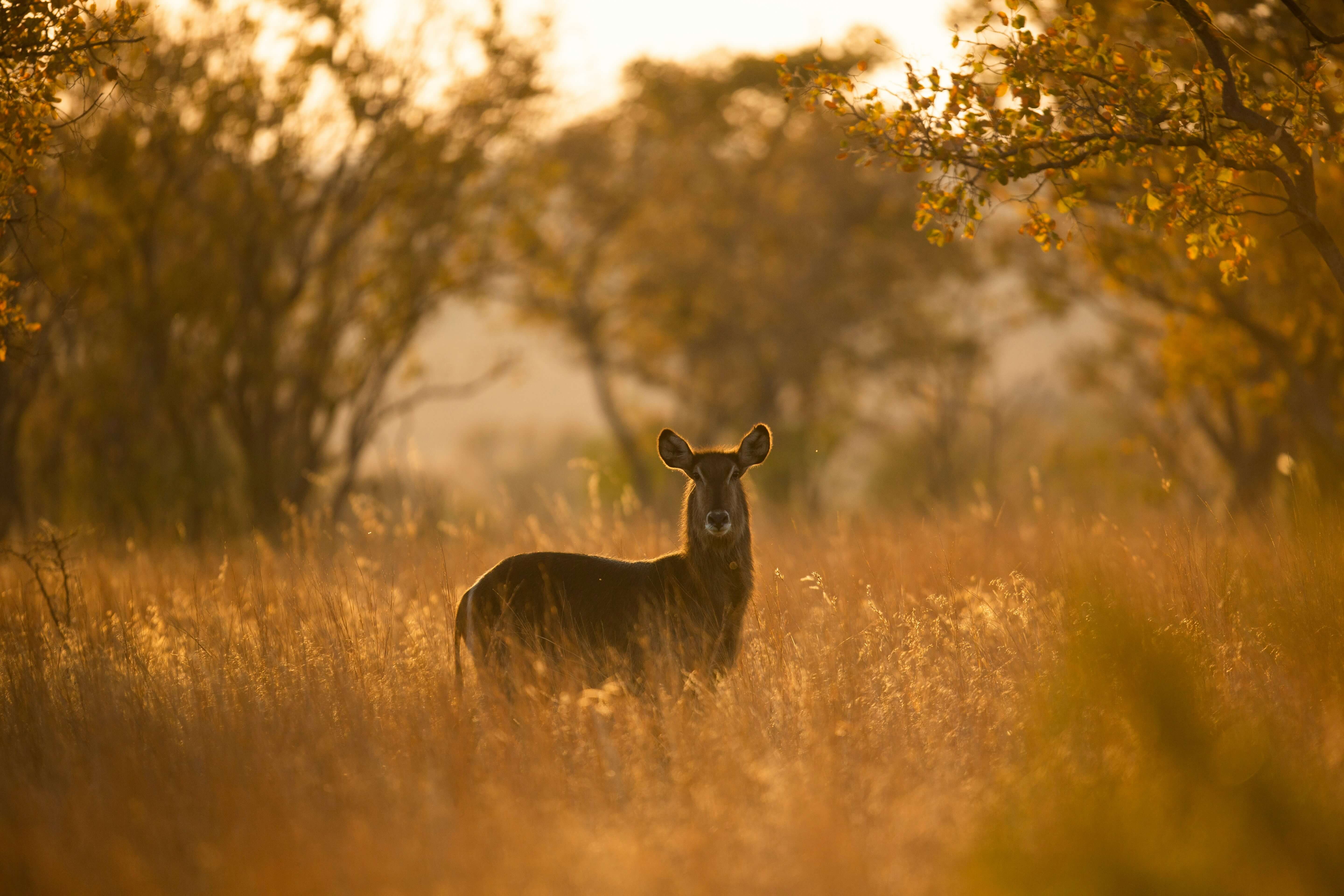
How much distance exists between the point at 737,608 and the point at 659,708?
0.96 m

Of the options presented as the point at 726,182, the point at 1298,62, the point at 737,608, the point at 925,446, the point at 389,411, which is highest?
the point at 726,182

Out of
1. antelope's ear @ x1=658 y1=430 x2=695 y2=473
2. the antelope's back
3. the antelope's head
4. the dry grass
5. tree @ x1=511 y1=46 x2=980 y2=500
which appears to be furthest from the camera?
tree @ x1=511 y1=46 x2=980 y2=500

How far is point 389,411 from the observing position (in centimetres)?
1880

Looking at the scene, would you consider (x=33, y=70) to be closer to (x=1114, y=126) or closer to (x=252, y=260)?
(x=1114, y=126)

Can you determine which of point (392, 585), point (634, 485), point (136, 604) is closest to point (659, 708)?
point (392, 585)

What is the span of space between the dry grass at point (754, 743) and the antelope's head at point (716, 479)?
0.79 meters

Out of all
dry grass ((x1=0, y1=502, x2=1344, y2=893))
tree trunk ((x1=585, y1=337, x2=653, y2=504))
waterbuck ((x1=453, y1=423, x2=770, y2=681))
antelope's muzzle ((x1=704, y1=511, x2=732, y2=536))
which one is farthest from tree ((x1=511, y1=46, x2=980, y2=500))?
antelope's muzzle ((x1=704, y1=511, x2=732, y2=536))

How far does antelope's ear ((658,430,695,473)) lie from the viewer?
695 centimetres

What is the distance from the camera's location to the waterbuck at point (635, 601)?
6367mm

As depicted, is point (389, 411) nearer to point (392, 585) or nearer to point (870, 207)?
point (392, 585)

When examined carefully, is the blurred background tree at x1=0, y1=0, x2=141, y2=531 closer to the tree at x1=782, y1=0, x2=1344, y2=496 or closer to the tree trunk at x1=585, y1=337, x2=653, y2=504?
the tree at x1=782, y1=0, x2=1344, y2=496

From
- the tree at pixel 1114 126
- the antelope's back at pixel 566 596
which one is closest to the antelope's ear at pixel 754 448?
the antelope's back at pixel 566 596

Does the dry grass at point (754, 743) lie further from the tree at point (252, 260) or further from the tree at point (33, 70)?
the tree at point (252, 260)

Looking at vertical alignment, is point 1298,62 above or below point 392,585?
above
